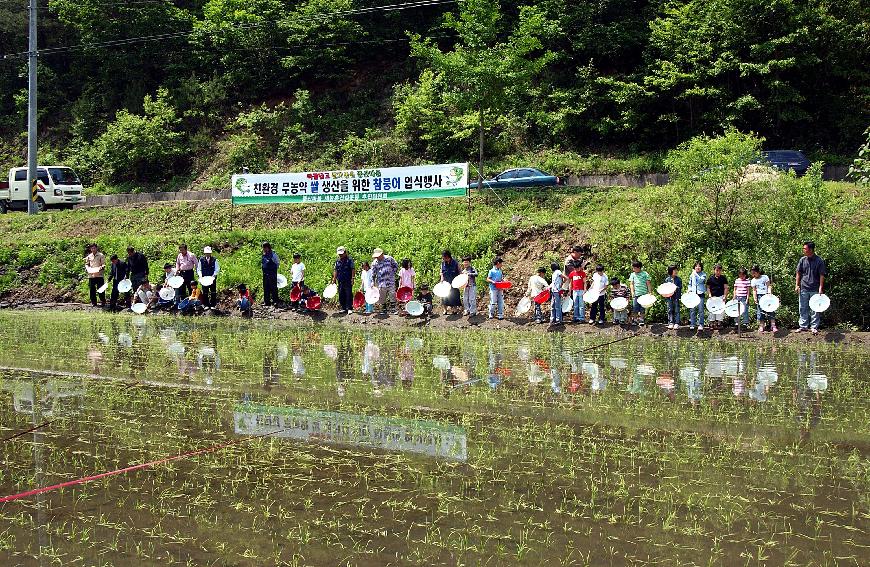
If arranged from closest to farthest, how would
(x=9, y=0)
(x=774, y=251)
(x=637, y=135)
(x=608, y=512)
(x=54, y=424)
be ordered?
(x=608, y=512)
(x=54, y=424)
(x=774, y=251)
(x=637, y=135)
(x=9, y=0)

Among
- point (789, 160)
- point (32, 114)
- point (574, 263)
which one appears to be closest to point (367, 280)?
point (574, 263)

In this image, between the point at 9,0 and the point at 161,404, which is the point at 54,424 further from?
the point at 9,0

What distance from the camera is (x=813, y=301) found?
56.1ft

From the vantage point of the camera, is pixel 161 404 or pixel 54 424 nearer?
pixel 54 424

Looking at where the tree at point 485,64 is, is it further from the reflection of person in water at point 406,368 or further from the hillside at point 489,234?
the reflection of person in water at point 406,368

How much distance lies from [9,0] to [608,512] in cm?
5496

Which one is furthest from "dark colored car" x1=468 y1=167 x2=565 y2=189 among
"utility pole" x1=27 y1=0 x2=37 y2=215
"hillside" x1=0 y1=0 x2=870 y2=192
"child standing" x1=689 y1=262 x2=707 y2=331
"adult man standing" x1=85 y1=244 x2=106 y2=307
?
"utility pole" x1=27 y1=0 x2=37 y2=215

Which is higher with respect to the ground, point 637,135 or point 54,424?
point 637,135

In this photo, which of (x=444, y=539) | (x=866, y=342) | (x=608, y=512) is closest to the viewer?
(x=444, y=539)

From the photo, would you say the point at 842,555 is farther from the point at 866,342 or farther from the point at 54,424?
the point at 866,342

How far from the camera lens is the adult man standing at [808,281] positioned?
17141mm

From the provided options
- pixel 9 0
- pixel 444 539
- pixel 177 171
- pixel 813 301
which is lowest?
pixel 444 539

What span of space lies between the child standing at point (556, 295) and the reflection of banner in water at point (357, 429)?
9512 millimetres

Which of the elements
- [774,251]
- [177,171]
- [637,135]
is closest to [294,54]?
[177,171]
